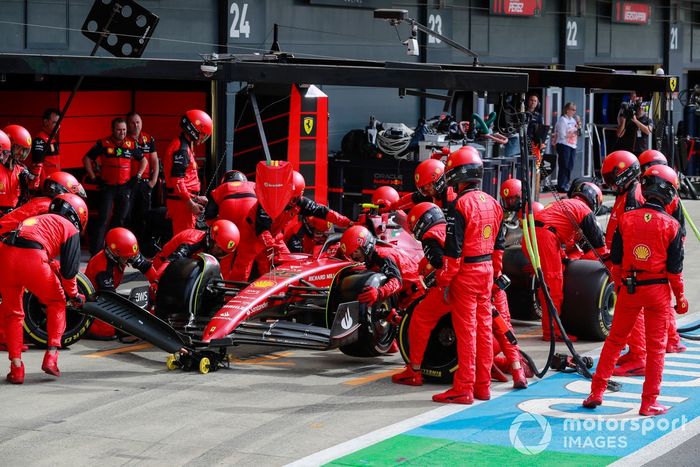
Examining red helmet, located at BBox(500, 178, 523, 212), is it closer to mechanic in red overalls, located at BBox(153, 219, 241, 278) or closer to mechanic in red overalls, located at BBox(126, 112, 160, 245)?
mechanic in red overalls, located at BBox(153, 219, 241, 278)

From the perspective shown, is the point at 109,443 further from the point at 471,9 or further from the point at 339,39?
the point at 471,9

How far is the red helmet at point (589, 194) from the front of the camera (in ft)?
40.9

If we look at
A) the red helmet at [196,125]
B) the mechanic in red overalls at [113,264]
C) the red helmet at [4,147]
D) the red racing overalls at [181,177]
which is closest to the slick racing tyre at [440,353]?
the mechanic in red overalls at [113,264]

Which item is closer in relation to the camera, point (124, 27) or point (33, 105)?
point (124, 27)

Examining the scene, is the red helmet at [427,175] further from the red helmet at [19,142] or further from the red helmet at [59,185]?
the red helmet at [19,142]

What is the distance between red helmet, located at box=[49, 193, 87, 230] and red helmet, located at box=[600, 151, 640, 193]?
185 inches

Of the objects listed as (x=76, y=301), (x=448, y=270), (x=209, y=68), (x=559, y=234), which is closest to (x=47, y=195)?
(x=76, y=301)

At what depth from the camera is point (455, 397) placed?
9.77 m

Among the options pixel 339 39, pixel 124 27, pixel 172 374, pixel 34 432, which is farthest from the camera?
pixel 339 39

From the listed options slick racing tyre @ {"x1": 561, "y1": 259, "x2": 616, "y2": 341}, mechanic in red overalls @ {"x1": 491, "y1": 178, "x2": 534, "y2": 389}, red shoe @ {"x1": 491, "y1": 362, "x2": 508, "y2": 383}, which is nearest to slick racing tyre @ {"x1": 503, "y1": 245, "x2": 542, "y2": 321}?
slick racing tyre @ {"x1": 561, "y1": 259, "x2": 616, "y2": 341}

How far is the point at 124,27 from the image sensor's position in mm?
15750

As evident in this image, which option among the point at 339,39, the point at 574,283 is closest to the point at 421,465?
the point at 574,283

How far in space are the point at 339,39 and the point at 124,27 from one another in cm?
680

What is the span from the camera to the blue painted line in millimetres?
8641
